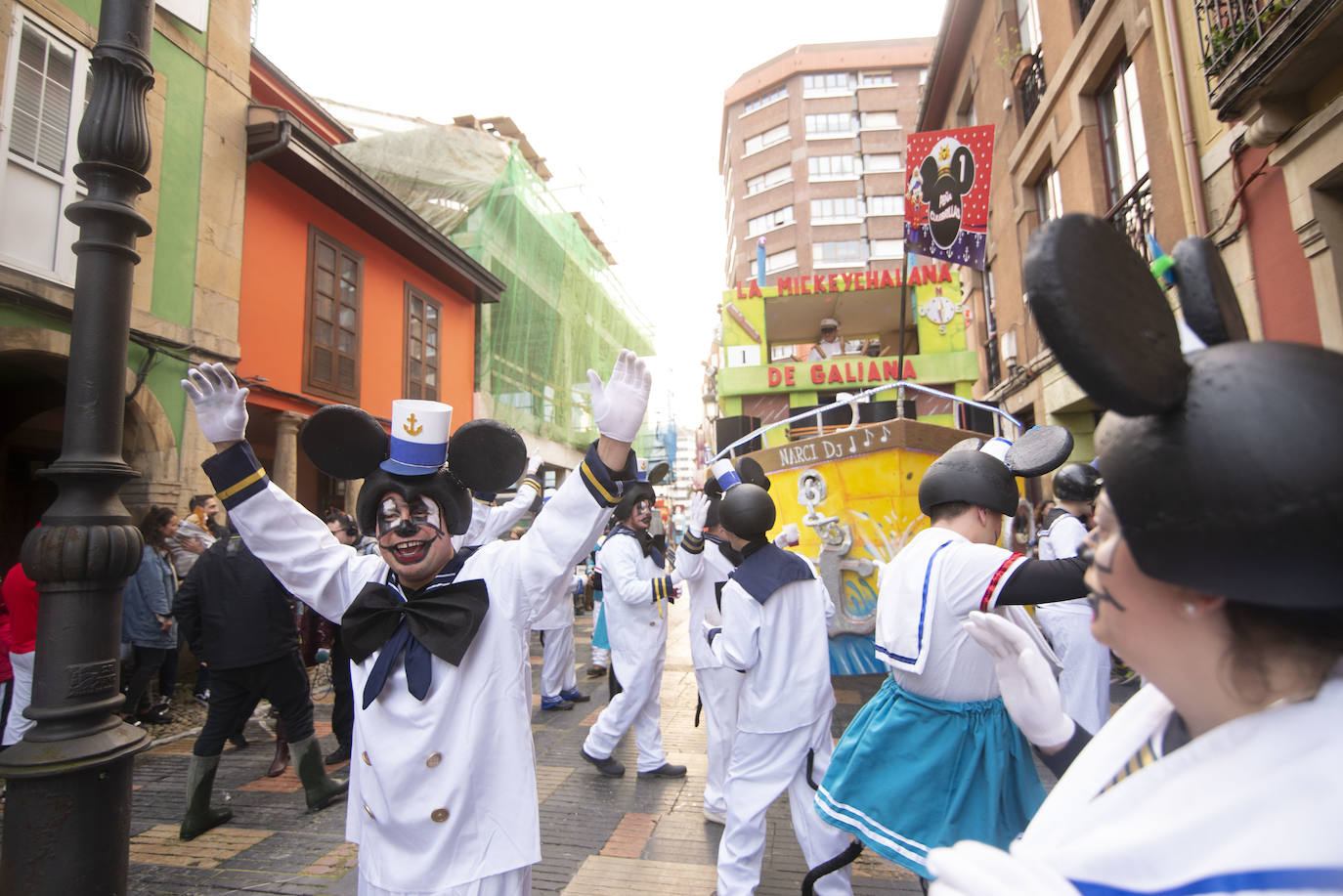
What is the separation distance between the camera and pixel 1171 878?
2.30 ft

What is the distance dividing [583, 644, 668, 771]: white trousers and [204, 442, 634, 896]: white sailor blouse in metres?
2.75

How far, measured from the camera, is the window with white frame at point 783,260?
38.1 meters

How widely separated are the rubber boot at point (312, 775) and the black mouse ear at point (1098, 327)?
15.8ft

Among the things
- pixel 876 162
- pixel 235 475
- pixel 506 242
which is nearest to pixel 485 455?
pixel 235 475

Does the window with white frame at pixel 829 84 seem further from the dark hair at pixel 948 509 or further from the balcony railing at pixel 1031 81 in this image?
the dark hair at pixel 948 509

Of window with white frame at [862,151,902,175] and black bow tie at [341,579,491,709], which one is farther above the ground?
window with white frame at [862,151,902,175]

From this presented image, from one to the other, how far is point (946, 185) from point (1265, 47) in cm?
445

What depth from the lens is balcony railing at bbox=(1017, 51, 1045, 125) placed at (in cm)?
1063

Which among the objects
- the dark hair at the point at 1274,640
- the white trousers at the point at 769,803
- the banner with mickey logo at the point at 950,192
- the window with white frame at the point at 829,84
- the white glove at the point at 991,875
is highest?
the window with white frame at the point at 829,84

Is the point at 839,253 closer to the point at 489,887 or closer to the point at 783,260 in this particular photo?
the point at 783,260

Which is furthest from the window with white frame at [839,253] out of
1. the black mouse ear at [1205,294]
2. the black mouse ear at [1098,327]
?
the black mouse ear at [1098,327]

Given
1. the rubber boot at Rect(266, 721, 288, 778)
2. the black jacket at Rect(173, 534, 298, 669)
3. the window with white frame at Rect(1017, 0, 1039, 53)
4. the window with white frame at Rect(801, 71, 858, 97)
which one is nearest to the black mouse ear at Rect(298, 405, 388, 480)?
the black jacket at Rect(173, 534, 298, 669)

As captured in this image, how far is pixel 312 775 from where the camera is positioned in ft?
14.2

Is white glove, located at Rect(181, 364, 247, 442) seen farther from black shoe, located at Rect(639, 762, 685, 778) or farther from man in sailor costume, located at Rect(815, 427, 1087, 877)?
black shoe, located at Rect(639, 762, 685, 778)
